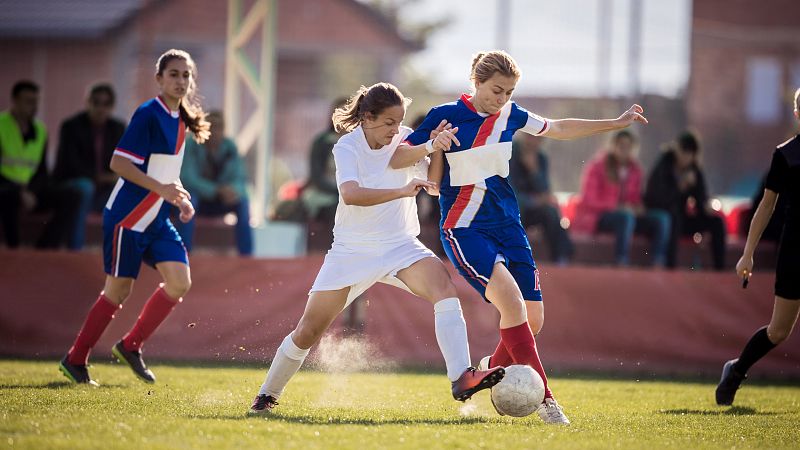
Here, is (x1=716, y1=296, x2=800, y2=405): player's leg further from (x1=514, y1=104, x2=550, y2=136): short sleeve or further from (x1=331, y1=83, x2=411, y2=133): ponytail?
(x1=331, y1=83, x2=411, y2=133): ponytail

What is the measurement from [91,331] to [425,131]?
2.76 meters

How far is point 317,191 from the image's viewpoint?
12.0m

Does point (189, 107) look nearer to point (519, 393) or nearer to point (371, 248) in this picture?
point (371, 248)

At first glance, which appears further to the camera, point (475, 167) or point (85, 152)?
point (85, 152)

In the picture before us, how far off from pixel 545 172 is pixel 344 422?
6.53m

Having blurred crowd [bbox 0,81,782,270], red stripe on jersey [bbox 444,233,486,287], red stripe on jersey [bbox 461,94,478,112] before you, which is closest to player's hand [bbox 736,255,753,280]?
red stripe on jersey [bbox 444,233,486,287]

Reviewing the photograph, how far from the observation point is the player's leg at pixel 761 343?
7.21 m

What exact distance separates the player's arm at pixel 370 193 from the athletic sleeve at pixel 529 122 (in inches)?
36.7

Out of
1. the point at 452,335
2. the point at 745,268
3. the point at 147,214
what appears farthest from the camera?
the point at 147,214


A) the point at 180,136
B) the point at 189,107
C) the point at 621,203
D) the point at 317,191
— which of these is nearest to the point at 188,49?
the point at 317,191

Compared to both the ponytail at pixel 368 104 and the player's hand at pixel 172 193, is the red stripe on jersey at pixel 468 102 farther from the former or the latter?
the player's hand at pixel 172 193

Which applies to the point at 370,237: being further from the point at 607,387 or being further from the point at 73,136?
the point at 73,136

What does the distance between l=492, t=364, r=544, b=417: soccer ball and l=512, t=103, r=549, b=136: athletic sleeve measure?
139 cm

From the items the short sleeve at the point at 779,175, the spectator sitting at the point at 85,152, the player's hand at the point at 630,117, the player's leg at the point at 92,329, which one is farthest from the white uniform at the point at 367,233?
the spectator sitting at the point at 85,152
